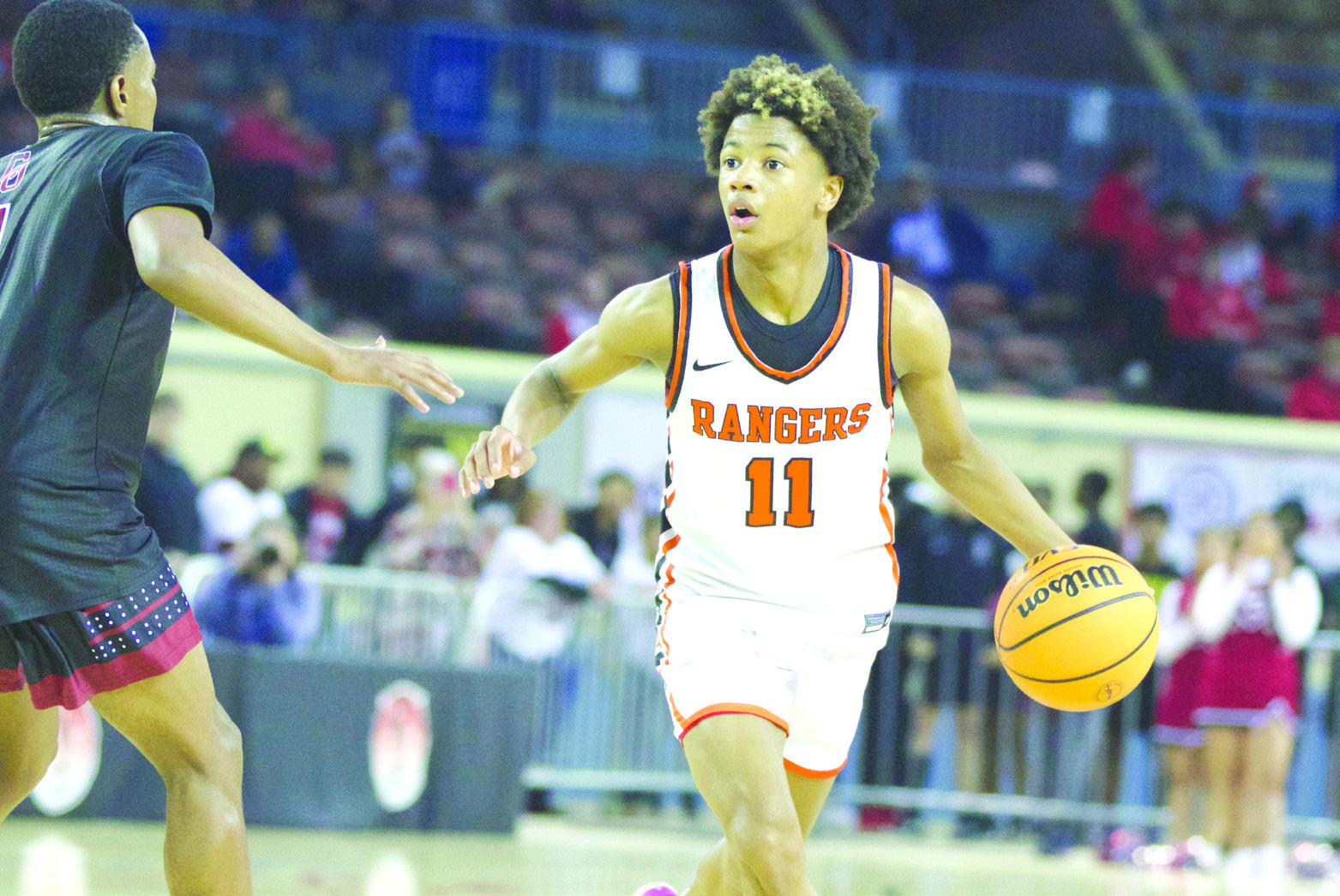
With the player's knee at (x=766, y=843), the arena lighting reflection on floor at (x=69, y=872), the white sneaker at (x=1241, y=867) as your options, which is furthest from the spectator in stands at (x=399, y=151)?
the player's knee at (x=766, y=843)

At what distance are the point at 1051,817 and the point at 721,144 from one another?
7032 mm

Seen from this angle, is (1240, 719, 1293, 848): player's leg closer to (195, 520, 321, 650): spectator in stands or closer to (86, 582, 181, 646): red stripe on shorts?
(195, 520, 321, 650): spectator in stands

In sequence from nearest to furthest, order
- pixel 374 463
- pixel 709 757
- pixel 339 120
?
pixel 709 757
pixel 374 463
pixel 339 120

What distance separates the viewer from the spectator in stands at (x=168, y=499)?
9.15 meters

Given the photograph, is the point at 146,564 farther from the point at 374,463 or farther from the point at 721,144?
the point at 374,463

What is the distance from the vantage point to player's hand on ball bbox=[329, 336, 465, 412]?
12.0 feet

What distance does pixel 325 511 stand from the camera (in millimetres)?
10523

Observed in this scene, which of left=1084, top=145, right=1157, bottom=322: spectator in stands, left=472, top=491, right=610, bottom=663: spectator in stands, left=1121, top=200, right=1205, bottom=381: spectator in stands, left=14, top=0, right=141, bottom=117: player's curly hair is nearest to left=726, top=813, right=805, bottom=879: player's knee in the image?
left=14, top=0, right=141, bottom=117: player's curly hair

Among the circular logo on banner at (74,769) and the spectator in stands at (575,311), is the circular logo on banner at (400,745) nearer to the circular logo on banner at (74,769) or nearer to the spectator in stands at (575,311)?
the circular logo on banner at (74,769)

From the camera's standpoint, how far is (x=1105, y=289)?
652 inches

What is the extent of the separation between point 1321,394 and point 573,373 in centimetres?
1119

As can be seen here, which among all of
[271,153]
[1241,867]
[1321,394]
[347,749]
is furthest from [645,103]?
[1241,867]

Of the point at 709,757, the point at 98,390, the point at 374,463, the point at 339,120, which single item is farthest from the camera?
the point at 339,120

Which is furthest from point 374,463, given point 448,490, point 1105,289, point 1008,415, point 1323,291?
point 1323,291
